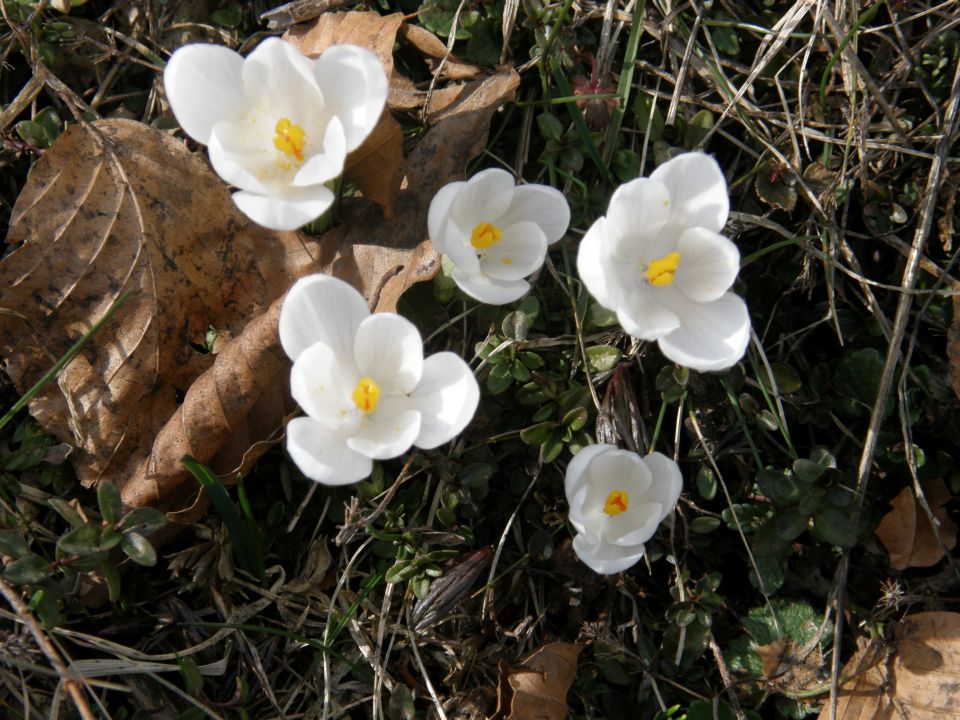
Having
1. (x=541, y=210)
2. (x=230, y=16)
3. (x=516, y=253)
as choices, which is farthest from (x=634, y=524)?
(x=230, y=16)

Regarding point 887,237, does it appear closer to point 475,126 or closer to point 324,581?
point 475,126

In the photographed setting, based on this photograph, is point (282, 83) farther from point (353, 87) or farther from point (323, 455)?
point (323, 455)

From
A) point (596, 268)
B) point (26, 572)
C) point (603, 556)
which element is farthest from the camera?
point (603, 556)

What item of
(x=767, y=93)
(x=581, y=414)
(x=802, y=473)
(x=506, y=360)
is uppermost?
(x=767, y=93)

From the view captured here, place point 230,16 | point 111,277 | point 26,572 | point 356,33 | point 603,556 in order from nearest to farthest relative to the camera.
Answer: point 26,572, point 603,556, point 111,277, point 356,33, point 230,16

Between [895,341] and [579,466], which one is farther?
[895,341]

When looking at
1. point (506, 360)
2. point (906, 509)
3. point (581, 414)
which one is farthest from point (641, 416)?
point (906, 509)

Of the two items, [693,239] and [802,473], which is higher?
[693,239]

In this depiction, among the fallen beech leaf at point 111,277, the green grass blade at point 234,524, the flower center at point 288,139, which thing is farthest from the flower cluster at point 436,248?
the green grass blade at point 234,524
